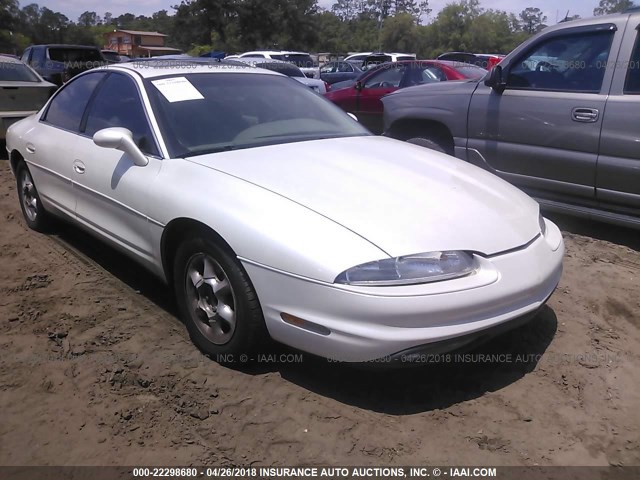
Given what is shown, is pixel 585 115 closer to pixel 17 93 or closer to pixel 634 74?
pixel 634 74

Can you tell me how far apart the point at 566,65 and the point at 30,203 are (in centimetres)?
455

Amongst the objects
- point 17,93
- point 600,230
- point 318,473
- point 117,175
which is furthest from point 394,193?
point 17,93

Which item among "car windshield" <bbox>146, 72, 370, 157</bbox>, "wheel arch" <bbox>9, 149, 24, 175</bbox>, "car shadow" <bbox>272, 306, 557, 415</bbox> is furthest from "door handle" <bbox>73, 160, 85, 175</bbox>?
"car shadow" <bbox>272, 306, 557, 415</bbox>

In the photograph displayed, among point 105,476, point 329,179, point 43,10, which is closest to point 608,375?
point 329,179

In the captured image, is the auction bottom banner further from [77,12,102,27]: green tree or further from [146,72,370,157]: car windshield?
[77,12,102,27]: green tree

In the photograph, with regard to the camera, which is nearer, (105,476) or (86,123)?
(105,476)

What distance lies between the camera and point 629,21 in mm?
4586

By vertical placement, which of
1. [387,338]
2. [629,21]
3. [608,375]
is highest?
[629,21]

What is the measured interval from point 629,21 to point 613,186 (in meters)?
1.24

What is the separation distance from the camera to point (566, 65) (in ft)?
16.2

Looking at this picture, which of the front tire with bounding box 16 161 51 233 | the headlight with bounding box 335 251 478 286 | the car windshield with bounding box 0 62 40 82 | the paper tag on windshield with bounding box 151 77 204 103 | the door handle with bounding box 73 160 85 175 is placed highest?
the paper tag on windshield with bounding box 151 77 204 103

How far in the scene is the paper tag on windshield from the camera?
143 inches

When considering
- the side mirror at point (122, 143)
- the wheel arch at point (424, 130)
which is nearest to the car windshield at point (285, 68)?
the wheel arch at point (424, 130)

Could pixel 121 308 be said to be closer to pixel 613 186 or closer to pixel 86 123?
pixel 86 123
